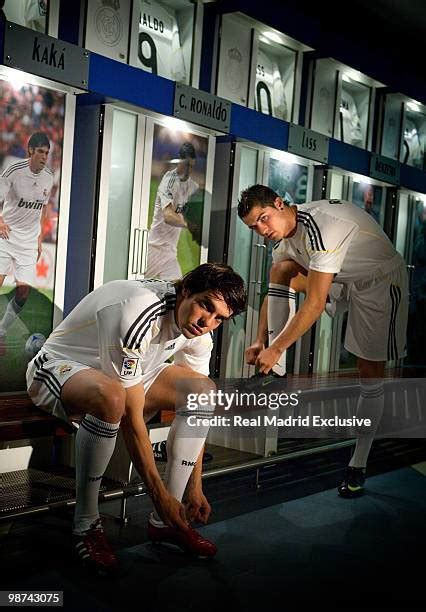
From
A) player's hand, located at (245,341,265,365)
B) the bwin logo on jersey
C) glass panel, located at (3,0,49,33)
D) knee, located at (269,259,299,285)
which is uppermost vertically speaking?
glass panel, located at (3,0,49,33)

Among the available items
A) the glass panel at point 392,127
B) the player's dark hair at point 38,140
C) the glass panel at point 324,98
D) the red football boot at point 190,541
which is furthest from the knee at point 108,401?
the glass panel at point 392,127

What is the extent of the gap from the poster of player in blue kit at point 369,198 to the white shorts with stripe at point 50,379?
4.22 metres

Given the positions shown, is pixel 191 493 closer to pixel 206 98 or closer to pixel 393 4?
pixel 206 98

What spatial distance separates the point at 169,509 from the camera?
2.54 meters

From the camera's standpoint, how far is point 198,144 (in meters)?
5.02

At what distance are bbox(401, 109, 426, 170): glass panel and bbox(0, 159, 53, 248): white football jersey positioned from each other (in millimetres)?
4361

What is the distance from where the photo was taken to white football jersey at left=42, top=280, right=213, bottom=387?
98.3 inches

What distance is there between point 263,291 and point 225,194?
0.93m

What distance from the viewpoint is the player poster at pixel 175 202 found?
4.79 m

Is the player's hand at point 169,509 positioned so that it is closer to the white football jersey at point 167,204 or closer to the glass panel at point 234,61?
the white football jersey at point 167,204

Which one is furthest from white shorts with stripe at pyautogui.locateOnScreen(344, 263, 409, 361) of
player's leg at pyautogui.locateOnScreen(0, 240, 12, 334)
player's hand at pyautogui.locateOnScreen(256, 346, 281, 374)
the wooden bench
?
player's leg at pyautogui.locateOnScreen(0, 240, 12, 334)

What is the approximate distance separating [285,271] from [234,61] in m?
2.09

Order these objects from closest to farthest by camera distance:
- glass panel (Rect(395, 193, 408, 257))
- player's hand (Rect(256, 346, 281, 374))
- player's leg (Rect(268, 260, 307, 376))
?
player's hand (Rect(256, 346, 281, 374)) → player's leg (Rect(268, 260, 307, 376)) → glass panel (Rect(395, 193, 408, 257))

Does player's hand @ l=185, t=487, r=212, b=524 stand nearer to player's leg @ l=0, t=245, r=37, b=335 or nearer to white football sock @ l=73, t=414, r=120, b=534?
white football sock @ l=73, t=414, r=120, b=534
